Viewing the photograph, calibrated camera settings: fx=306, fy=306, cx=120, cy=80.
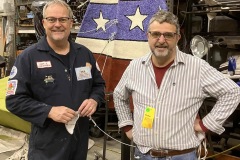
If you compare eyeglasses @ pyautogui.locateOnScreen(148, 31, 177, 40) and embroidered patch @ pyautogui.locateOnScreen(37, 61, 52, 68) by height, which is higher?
eyeglasses @ pyautogui.locateOnScreen(148, 31, 177, 40)

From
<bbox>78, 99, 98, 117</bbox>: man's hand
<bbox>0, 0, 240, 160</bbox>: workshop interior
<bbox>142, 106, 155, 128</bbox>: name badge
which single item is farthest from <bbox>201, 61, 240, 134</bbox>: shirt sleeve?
<bbox>78, 99, 98, 117</bbox>: man's hand

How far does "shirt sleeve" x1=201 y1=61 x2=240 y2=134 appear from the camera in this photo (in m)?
1.59

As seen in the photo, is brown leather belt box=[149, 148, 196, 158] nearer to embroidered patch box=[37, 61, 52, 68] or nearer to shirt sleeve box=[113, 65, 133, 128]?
shirt sleeve box=[113, 65, 133, 128]

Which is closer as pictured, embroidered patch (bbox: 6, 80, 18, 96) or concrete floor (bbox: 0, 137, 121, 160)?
embroidered patch (bbox: 6, 80, 18, 96)

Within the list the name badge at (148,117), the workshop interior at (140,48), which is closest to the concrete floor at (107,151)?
the workshop interior at (140,48)

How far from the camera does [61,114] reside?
65.9 inches

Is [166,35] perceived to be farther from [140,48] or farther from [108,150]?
[108,150]

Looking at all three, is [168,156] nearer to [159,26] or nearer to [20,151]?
[159,26]

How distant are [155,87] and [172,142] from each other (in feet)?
0.98

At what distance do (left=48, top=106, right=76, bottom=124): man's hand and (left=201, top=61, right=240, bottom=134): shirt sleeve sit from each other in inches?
29.0

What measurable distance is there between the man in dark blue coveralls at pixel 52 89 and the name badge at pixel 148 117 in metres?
0.34

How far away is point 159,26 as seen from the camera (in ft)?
5.22

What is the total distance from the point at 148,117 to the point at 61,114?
0.47 m

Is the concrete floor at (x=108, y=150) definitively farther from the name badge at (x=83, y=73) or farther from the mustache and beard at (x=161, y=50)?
the mustache and beard at (x=161, y=50)
